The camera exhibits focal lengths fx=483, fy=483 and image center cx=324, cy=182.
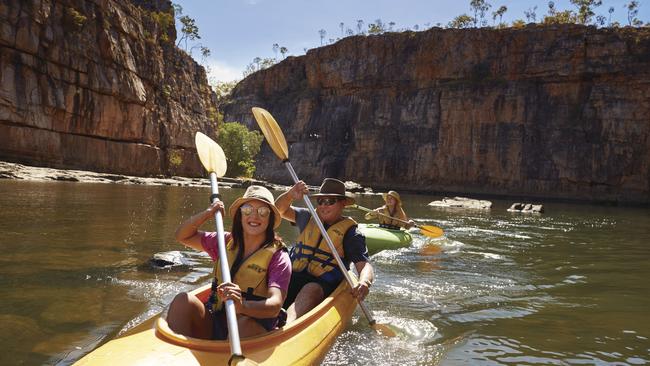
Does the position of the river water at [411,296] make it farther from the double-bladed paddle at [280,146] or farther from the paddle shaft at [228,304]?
the paddle shaft at [228,304]

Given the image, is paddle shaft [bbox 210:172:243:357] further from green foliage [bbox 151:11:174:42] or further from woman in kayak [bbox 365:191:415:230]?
green foliage [bbox 151:11:174:42]

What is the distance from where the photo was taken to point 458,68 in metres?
50.7

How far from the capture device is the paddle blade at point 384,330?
452 cm

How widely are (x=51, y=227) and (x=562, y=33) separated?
47853 millimetres

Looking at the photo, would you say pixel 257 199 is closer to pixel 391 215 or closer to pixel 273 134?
pixel 273 134

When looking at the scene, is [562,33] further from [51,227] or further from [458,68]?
[51,227]

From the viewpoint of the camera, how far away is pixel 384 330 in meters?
4.61

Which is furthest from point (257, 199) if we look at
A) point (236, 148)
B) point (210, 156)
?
point (236, 148)

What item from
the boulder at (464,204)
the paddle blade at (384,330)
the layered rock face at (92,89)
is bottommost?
the paddle blade at (384,330)

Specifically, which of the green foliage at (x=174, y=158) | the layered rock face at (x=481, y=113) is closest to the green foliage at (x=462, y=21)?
the layered rock face at (x=481, y=113)

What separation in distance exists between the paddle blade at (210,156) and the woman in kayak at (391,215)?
5.93 metres

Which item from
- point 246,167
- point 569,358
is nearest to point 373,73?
point 246,167

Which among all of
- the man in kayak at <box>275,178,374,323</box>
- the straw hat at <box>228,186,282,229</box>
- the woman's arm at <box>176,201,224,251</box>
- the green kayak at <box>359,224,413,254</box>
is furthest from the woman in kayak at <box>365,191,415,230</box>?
the straw hat at <box>228,186,282,229</box>

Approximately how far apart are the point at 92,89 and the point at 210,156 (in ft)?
92.4
